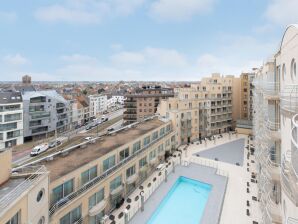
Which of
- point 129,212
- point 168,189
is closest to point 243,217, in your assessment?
point 168,189

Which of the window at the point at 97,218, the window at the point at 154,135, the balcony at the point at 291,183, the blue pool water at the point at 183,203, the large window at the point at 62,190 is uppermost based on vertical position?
the balcony at the point at 291,183

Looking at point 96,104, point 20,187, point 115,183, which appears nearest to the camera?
point 20,187

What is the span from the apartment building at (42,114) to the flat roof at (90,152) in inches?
1358

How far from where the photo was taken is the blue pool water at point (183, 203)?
25580 millimetres

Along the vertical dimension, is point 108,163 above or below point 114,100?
below

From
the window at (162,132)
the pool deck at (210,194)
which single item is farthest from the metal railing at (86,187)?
the window at (162,132)

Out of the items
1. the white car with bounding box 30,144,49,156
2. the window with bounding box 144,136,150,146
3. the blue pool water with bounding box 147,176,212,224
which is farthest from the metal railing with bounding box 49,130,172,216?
the white car with bounding box 30,144,49,156

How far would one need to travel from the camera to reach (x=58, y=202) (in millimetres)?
18875

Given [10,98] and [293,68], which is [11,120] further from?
[293,68]

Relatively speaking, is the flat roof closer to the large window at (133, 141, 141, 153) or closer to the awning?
the large window at (133, 141, 141, 153)

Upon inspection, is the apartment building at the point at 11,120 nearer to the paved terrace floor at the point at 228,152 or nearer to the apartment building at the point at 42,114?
the apartment building at the point at 42,114

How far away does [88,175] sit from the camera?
2294 cm

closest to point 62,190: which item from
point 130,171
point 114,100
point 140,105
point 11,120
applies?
point 130,171

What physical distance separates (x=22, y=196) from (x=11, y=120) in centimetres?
4857
